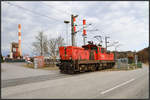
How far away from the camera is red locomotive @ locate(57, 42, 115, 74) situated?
13211 mm

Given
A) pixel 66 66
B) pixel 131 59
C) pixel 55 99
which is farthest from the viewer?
Answer: pixel 131 59

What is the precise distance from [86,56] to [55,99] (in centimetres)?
1070

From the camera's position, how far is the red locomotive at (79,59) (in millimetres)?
13211

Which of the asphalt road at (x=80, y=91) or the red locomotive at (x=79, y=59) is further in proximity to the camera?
the red locomotive at (x=79, y=59)

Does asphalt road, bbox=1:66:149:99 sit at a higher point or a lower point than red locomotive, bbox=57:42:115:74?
lower

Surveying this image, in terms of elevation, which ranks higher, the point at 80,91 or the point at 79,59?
the point at 79,59

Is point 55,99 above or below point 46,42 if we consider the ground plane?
below

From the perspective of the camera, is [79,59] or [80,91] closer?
[80,91]

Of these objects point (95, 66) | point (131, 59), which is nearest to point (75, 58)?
point (95, 66)

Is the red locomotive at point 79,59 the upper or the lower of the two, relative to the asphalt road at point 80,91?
upper

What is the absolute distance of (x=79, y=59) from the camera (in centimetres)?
1366

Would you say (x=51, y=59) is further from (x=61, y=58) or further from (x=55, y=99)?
(x=55, y=99)

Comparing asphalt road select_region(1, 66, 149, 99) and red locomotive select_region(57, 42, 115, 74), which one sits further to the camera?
red locomotive select_region(57, 42, 115, 74)

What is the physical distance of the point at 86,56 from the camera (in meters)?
15.1
